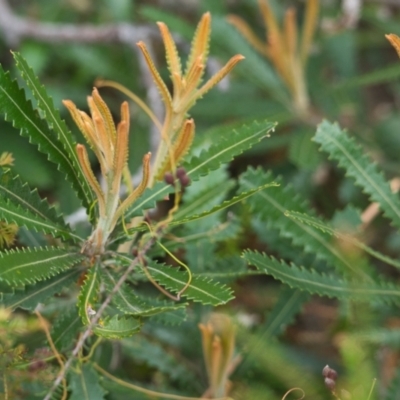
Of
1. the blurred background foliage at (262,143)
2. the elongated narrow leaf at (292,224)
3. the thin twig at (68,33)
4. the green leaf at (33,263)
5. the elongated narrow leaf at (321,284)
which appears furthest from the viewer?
the thin twig at (68,33)

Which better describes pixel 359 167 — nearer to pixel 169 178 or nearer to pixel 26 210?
pixel 169 178

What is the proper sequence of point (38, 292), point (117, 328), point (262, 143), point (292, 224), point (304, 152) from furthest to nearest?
point (262, 143) < point (304, 152) < point (292, 224) < point (38, 292) < point (117, 328)

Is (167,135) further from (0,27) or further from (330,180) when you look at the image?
(0,27)

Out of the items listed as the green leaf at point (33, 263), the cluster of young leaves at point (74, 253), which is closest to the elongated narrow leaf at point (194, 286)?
the cluster of young leaves at point (74, 253)

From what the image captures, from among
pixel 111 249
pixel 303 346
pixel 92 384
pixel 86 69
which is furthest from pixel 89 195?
pixel 86 69

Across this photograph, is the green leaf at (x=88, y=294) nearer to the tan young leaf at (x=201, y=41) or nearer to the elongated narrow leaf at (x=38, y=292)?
the elongated narrow leaf at (x=38, y=292)

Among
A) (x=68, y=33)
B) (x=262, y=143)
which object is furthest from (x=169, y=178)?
(x=68, y=33)

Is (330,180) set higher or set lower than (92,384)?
higher
